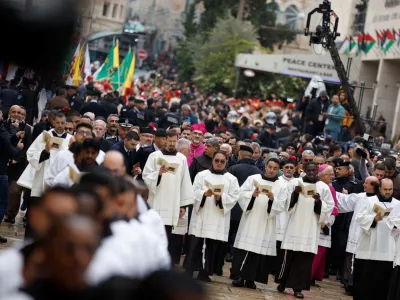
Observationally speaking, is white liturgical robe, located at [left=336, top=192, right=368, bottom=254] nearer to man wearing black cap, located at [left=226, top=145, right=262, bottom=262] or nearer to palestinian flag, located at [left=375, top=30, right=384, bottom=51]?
man wearing black cap, located at [left=226, top=145, right=262, bottom=262]

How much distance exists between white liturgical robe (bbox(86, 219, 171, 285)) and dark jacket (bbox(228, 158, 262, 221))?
918 cm

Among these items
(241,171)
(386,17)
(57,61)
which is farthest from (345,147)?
(57,61)

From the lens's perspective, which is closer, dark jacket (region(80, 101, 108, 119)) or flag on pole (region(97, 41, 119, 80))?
dark jacket (region(80, 101, 108, 119))

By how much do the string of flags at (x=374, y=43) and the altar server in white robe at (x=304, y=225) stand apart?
21679mm

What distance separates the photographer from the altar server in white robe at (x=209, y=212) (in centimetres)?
1416

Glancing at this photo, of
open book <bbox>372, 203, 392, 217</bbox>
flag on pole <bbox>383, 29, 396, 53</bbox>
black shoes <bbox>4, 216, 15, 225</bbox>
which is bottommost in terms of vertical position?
black shoes <bbox>4, 216, 15, 225</bbox>

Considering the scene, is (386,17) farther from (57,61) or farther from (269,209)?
(57,61)

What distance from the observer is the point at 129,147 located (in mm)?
14336

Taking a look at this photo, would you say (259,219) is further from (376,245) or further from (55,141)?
(55,141)

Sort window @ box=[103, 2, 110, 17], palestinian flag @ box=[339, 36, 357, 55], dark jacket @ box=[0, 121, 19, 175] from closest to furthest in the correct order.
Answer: window @ box=[103, 2, 110, 17], dark jacket @ box=[0, 121, 19, 175], palestinian flag @ box=[339, 36, 357, 55]

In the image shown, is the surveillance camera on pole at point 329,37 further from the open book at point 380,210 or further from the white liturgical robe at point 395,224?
the white liturgical robe at point 395,224

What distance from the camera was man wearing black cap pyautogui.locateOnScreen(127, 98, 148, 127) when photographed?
22.9m

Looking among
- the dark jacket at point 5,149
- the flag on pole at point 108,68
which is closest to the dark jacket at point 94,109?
the dark jacket at point 5,149

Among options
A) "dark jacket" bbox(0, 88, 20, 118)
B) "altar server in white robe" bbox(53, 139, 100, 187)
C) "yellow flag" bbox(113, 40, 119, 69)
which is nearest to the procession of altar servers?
"altar server in white robe" bbox(53, 139, 100, 187)
